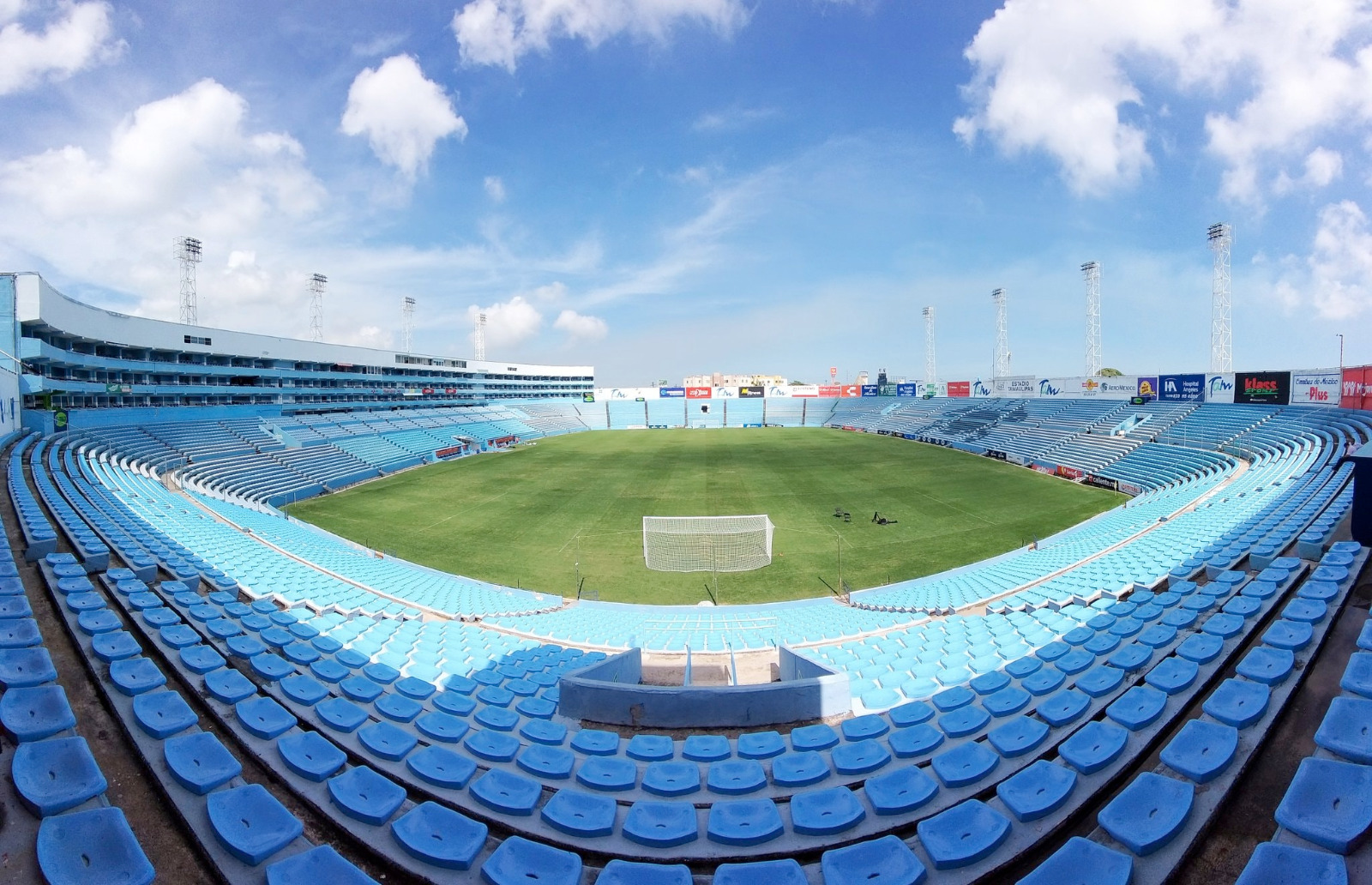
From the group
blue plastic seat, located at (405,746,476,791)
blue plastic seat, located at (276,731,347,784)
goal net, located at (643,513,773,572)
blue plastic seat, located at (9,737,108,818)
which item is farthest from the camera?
goal net, located at (643,513,773,572)

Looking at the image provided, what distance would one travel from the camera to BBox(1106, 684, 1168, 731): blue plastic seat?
4172 mm

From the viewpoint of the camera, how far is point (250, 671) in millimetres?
5793

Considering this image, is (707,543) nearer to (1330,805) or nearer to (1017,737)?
(1017,737)

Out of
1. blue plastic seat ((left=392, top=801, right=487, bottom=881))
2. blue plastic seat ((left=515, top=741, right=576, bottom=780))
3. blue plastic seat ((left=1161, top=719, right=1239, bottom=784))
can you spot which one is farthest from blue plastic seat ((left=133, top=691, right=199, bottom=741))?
blue plastic seat ((left=1161, top=719, right=1239, bottom=784))

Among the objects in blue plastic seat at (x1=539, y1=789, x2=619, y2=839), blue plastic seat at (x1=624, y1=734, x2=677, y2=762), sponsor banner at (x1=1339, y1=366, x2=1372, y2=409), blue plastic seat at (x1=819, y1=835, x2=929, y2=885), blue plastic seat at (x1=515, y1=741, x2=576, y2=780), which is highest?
sponsor banner at (x1=1339, y1=366, x2=1372, y2=409)

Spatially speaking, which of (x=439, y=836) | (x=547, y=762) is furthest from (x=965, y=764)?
(x=439, y=836)

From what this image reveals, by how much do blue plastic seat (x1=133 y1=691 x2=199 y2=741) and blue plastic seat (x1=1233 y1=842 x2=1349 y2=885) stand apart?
637cm

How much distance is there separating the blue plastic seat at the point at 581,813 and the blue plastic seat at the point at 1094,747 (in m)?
3.10

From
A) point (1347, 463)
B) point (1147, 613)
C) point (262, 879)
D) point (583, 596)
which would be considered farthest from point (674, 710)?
point (1347, 463)

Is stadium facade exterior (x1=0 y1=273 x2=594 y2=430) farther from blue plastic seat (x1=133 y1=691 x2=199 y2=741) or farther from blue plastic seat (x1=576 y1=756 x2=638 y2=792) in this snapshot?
blue plastic seat (x1=576 y1=756 x2=638 y2=792)

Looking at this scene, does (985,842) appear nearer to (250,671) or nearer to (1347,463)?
(250,671)

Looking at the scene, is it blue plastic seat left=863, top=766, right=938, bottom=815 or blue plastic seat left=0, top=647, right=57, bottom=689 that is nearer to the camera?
blue plastic seat left=863, top=766, right=938, bottom=815

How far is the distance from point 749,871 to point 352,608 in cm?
1198

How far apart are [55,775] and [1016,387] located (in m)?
66.0
